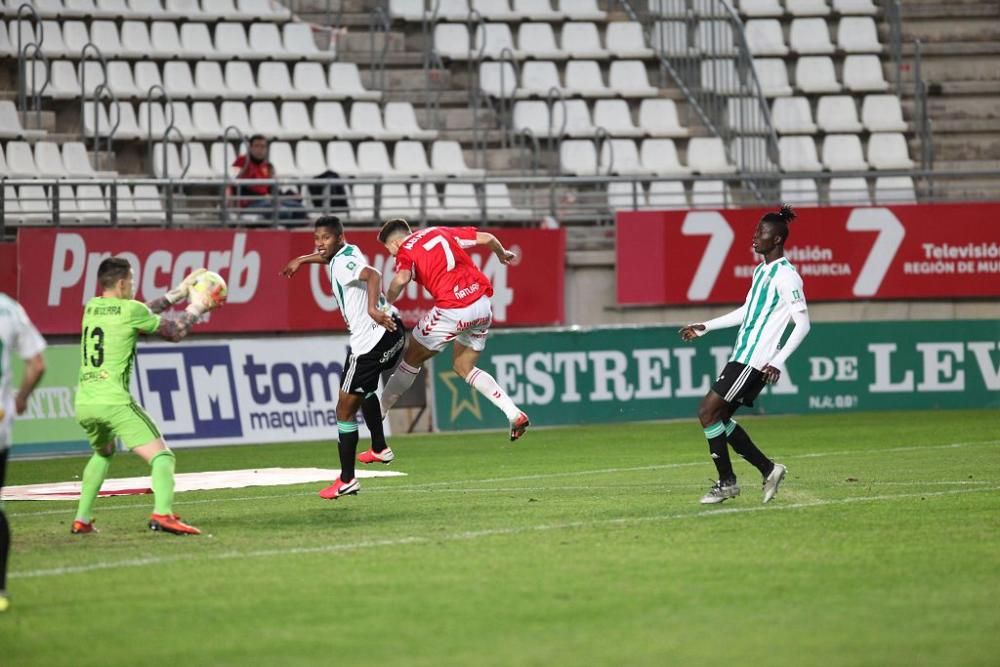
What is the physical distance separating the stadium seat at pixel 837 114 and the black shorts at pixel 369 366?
57.5 ft

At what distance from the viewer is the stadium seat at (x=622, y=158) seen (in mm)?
27219

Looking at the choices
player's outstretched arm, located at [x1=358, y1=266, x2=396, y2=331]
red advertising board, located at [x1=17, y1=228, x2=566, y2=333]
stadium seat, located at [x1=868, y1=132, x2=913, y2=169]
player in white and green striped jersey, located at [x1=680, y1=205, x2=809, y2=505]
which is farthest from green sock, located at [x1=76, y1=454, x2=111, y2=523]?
stadium seat, located at [x1=868, y1=132, x2=913, y2=169]

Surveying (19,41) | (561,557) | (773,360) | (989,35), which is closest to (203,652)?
(561,557)

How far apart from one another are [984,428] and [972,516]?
942 cm

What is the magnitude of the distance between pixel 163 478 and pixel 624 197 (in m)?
16.7

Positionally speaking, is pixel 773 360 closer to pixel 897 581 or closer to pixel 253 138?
pixel 897 581

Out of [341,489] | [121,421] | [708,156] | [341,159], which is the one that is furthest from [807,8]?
[121,421]

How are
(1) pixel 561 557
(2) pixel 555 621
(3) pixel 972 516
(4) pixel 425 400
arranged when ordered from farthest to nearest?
(4) pixel 425 400, (3) pixel 972 516, (1) pixel 561 557, (2) pixel 555 621

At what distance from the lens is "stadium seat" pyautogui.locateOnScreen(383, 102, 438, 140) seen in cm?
2662

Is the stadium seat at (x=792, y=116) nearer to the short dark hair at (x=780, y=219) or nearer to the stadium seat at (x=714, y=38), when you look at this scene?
the stadium seat at (x=714, y=38)

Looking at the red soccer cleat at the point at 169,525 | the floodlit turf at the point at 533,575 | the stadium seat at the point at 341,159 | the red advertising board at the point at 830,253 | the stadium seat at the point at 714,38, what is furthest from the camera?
the stadium seat at the point at 714,38

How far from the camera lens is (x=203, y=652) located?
7.14 m

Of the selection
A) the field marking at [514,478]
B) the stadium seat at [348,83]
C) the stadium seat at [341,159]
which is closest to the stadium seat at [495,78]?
the stadium seat at [348,83]

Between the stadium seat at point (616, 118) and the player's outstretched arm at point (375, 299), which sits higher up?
the stadium seat at point (616, 118)
